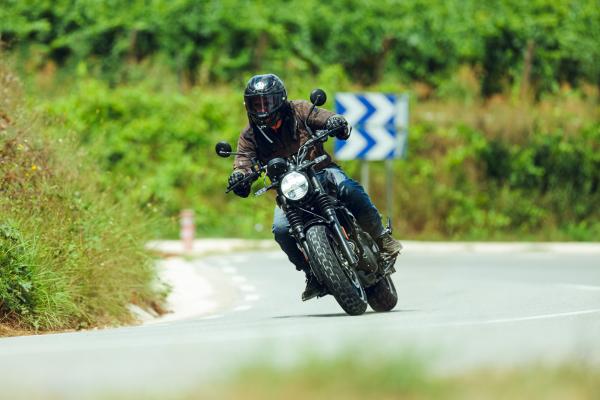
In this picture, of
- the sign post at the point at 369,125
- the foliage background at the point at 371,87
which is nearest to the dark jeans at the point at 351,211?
the foliage background at the point at 371,87

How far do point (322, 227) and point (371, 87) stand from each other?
19207 mm

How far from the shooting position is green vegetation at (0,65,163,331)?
1248 cm

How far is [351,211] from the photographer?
488 inches

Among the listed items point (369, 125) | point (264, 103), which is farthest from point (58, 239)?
point (369, 125)

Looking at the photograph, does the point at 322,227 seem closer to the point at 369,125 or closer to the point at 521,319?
the point at 521,319

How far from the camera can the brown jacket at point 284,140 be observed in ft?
40.5

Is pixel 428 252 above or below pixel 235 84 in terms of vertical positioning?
below

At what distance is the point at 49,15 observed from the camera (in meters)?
37.8

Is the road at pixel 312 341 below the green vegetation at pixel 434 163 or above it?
above

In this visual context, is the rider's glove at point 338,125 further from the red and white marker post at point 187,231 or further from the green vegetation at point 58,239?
the red and white marker post at point 187,231

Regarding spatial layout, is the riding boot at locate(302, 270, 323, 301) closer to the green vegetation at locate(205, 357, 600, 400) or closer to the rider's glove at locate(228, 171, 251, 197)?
the rider's glove at locate(228, 171, 251, 197)

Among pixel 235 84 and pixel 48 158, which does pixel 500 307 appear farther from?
pixel 235 84

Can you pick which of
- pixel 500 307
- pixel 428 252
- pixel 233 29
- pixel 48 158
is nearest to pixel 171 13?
pixel 233 29

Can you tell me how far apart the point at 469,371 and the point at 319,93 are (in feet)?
16.7
